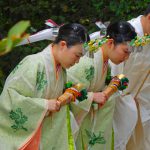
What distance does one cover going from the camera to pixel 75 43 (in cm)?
277

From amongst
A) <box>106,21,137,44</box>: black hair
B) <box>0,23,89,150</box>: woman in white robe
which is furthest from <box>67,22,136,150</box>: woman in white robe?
<box>0,23,89,150</box>: woman in white robe

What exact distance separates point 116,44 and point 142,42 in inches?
17.8

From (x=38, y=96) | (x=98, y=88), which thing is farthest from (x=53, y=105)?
(x=98, y=88)

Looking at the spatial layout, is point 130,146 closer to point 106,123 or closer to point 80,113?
point 106,123

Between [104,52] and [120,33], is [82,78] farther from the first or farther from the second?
[120,33]

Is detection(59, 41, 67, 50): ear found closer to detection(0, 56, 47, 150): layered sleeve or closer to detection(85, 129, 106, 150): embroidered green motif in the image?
detection(0, 56, 47, 150): layered sleeve

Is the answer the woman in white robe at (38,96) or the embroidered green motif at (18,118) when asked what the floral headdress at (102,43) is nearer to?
the woman in white robe at (38,96)

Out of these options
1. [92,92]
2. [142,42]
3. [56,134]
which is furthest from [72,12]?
[56,134]

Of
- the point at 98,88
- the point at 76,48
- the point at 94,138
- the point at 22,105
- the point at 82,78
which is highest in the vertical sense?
the point at 76,48

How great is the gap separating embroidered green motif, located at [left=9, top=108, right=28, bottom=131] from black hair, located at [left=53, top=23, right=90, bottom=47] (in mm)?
572

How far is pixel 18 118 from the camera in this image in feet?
8.63

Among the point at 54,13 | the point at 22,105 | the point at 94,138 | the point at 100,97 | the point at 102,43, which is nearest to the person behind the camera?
the point at 22,105

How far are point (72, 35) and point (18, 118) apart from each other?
690mm

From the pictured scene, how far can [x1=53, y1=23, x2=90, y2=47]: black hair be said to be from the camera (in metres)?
2.78
